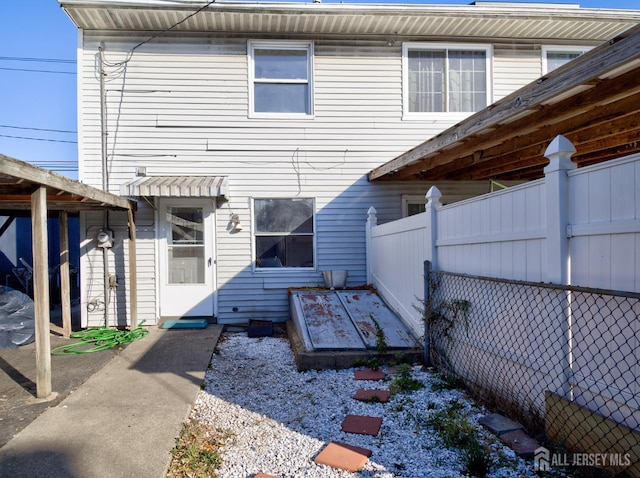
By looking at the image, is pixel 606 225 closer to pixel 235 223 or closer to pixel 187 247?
pixel 235 223

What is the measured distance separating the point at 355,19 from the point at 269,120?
2.08 metres

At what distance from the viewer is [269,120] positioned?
22.2ft

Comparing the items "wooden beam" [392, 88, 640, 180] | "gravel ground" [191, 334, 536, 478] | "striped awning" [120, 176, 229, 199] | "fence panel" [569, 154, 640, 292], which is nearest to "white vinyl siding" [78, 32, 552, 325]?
"striped awning" [120, 176, 229, 199]

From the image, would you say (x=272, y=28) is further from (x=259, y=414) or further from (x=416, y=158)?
(x=259, y=414)

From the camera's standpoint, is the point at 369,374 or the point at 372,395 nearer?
the point at 372,395

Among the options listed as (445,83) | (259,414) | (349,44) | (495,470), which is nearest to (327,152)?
(349,44)

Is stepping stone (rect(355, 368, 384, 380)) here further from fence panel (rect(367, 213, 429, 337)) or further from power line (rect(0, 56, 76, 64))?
power line (rect(0, 56, 76, 64))

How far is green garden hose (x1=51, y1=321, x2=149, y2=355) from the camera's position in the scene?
203 inches

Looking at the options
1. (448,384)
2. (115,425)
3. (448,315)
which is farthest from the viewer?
(448,315)

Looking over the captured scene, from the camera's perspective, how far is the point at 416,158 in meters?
5.02

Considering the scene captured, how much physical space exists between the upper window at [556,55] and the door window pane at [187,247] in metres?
6.43

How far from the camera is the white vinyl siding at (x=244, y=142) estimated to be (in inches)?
257

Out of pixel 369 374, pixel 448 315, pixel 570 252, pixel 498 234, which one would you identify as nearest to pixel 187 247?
pixel 369 374

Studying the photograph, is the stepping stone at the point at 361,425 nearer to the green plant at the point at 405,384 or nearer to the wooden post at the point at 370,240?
the green plant at the point at 405,384
